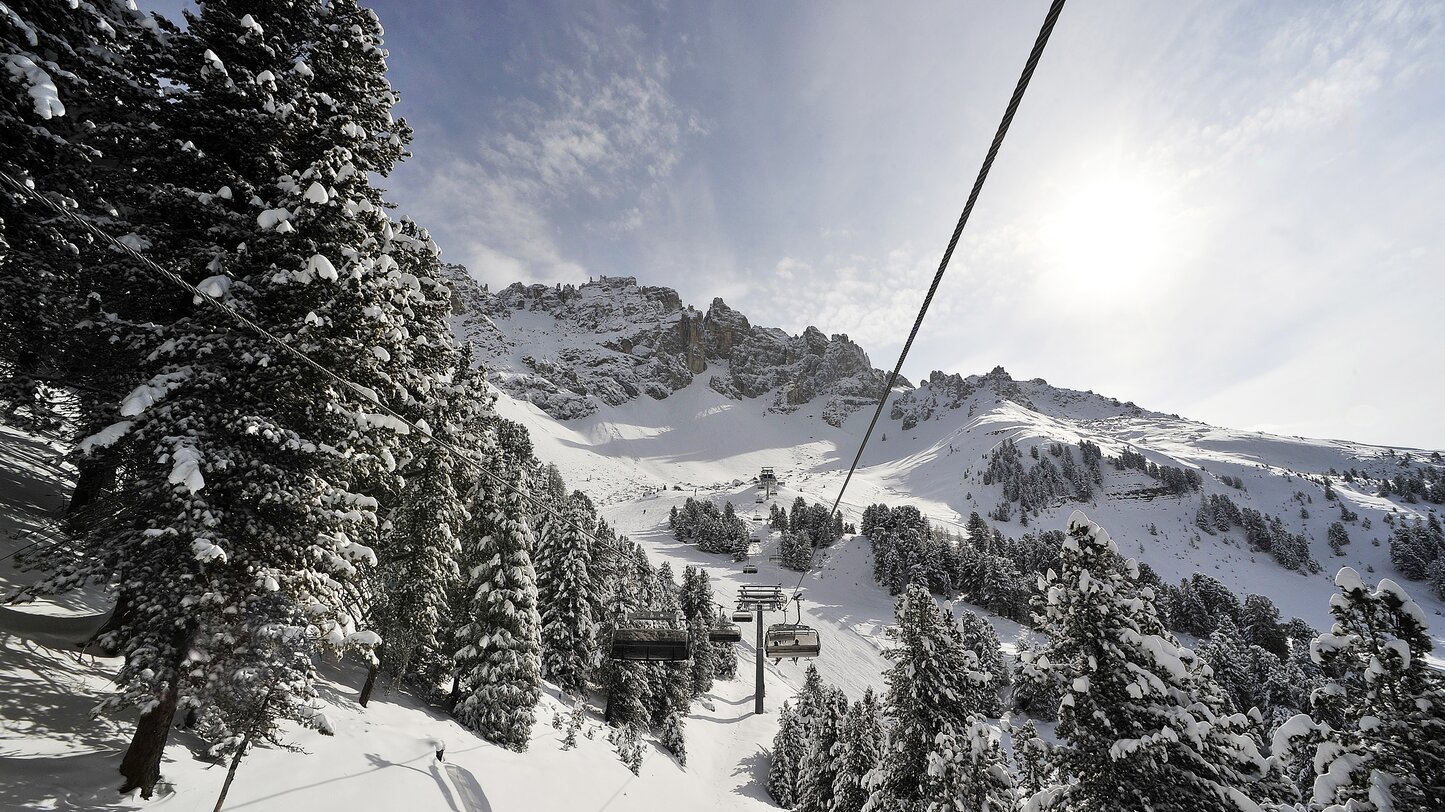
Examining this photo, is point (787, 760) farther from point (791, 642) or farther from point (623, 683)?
point (791, 642)

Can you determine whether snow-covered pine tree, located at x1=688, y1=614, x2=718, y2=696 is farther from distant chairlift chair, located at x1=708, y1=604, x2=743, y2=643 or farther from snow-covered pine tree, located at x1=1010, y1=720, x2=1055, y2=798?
snow-covered pine tree, located at x1=1010, y1=720, x2=1055, y2=798

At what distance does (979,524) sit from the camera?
110125 mm

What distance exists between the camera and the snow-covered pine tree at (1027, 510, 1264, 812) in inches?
344

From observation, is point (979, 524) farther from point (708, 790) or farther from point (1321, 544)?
point (708, 790)

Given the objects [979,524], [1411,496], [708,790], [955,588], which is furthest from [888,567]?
[1411,496]

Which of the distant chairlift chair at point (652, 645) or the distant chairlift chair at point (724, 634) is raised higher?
the distant chairlift chair at point (652, 645)

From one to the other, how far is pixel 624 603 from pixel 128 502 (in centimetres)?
2589

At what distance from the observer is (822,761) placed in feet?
91.2

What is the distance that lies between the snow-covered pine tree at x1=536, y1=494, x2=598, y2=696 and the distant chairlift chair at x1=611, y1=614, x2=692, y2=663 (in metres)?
9.51

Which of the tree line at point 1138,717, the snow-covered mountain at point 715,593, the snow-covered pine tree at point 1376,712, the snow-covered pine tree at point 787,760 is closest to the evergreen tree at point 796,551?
the snow-covered mountain at point 715,593

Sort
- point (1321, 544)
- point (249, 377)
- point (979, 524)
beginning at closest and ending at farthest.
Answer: point (249, 377) → point (979, 524) → point (1321, 544)

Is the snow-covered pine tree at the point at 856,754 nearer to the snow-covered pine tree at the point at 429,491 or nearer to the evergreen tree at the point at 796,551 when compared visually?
the snow-covered pine tree at the point at 429,491

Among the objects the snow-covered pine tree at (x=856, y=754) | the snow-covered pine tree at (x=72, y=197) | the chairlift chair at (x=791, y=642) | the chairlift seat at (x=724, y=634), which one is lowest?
the snow-covered pine tree at (x=856, y=754)

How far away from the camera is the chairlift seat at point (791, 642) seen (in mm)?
22750
